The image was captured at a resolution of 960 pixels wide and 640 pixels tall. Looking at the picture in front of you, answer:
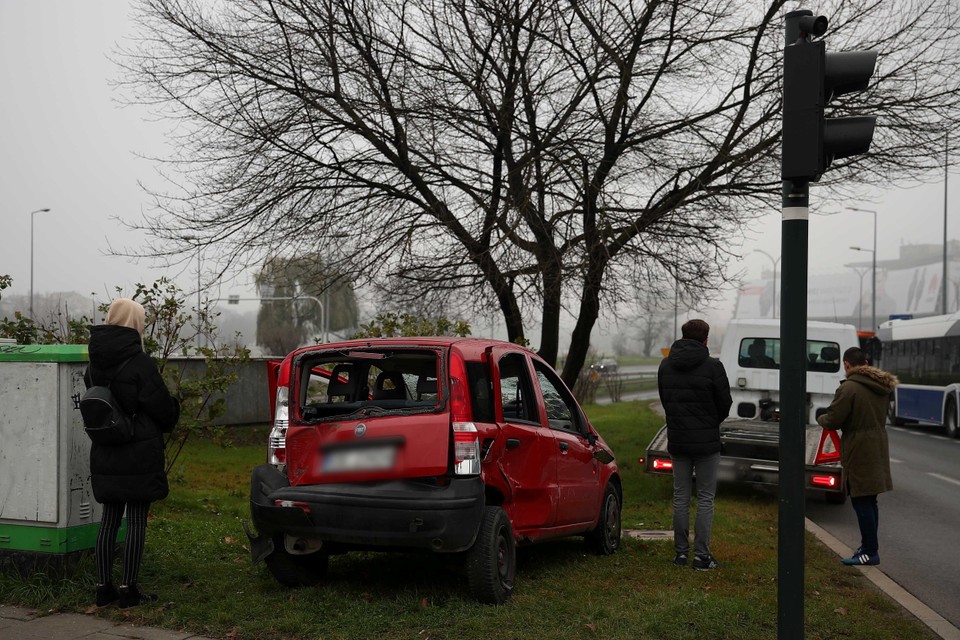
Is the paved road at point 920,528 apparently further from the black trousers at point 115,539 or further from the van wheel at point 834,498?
the black trousers at point 115,539

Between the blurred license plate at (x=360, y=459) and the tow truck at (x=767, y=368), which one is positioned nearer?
the blurred license plate at (x=360, y=459)

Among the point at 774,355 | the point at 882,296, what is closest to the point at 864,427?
the point at 774,355

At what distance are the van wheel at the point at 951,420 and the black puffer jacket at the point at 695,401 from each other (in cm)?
2009

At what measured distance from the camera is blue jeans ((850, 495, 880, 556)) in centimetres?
769

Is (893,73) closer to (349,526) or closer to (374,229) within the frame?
(374,229)

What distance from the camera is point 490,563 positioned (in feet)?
18.5

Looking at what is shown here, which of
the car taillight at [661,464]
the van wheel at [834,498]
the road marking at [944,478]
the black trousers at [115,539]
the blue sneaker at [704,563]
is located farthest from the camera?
the road marking at [944,478]

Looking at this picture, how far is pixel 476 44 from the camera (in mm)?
12078

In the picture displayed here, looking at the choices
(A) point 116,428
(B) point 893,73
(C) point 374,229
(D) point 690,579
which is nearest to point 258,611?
(A) point 116,428

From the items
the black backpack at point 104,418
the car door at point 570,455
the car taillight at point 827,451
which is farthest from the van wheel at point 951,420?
the black backpack at point 104,418

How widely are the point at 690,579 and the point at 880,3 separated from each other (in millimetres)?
8543

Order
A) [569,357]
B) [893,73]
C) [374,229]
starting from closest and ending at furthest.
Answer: [893,73]
[374,229]
[569,357]

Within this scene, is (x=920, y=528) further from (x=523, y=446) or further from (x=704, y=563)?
(x=523, y=446)

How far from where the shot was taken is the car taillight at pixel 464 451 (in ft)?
18.3
